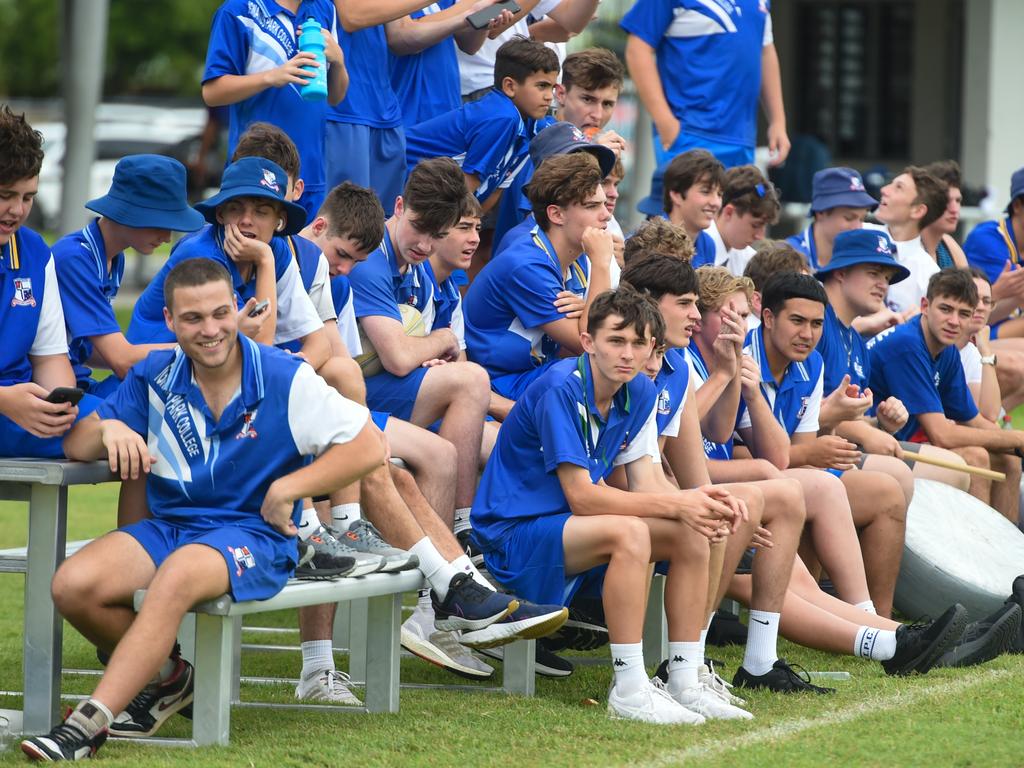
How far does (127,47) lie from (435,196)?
45.1 m

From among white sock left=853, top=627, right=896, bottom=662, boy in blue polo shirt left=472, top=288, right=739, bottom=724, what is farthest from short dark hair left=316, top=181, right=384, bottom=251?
white sock left=853, top=627, right=896, bottom=662

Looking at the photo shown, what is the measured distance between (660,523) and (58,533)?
6.25 feet

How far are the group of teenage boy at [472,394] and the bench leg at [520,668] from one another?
0.21 m

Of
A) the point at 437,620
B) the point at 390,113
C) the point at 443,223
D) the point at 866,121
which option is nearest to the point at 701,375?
the point at 443,223

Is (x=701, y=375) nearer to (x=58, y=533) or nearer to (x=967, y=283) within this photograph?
(x=967, y=283)

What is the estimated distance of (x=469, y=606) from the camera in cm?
555

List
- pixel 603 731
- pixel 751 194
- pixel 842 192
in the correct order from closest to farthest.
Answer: pixel 603 731, pixel 751 194, pixel 842 192

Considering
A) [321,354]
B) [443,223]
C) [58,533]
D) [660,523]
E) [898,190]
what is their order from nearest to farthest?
[58,533], [660,523], [321,354], [443,223], [898,190]

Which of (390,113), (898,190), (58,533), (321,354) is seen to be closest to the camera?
(58,533)

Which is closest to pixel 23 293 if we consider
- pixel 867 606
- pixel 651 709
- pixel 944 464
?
pixel 651 709

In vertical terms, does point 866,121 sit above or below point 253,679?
above

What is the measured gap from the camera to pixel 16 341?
203 inches

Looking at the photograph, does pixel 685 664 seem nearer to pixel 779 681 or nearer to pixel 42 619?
pixel 779 681

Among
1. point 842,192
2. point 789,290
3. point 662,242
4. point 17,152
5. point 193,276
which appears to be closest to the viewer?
point 193,276
